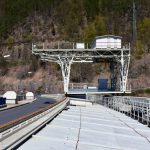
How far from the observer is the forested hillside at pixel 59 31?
117969mm

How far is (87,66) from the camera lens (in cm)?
12062

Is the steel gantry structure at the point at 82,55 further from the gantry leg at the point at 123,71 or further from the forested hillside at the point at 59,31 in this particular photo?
the forested hillside at the point at 59,31

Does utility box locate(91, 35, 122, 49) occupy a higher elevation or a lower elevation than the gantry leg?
higher

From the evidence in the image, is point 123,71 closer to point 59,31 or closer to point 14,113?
point 14,113

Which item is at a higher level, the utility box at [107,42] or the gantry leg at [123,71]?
the utility box at [107,42]

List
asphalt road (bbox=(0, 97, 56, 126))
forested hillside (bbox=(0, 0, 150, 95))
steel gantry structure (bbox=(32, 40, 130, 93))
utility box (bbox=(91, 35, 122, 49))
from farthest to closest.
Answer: forested hillside (bbox=(0, 0, 150, 95)) < utility box (bbox=(91, 35, 122, 49)) < steel gantry structure (bbox=(32, 40, 130, 93)) < asphalt road (bbox=(0, 97, 56, 126))

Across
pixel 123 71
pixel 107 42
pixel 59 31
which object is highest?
pixel 59 31

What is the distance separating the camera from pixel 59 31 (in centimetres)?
14688

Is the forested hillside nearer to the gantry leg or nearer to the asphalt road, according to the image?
the gantry leg

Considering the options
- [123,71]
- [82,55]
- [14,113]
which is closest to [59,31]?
[82,55]

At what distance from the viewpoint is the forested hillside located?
387ft

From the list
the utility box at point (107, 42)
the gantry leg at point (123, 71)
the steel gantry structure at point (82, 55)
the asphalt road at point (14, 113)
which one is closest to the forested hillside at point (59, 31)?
the gantry leg at point (123, 71)

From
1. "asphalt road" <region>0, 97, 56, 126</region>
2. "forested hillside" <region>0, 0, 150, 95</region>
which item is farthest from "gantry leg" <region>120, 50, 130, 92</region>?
"forested hillside" <region>0, 0, 150, 95</region>

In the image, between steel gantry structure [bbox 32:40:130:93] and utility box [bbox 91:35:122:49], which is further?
utility box [bbox 91:35:122:49]
